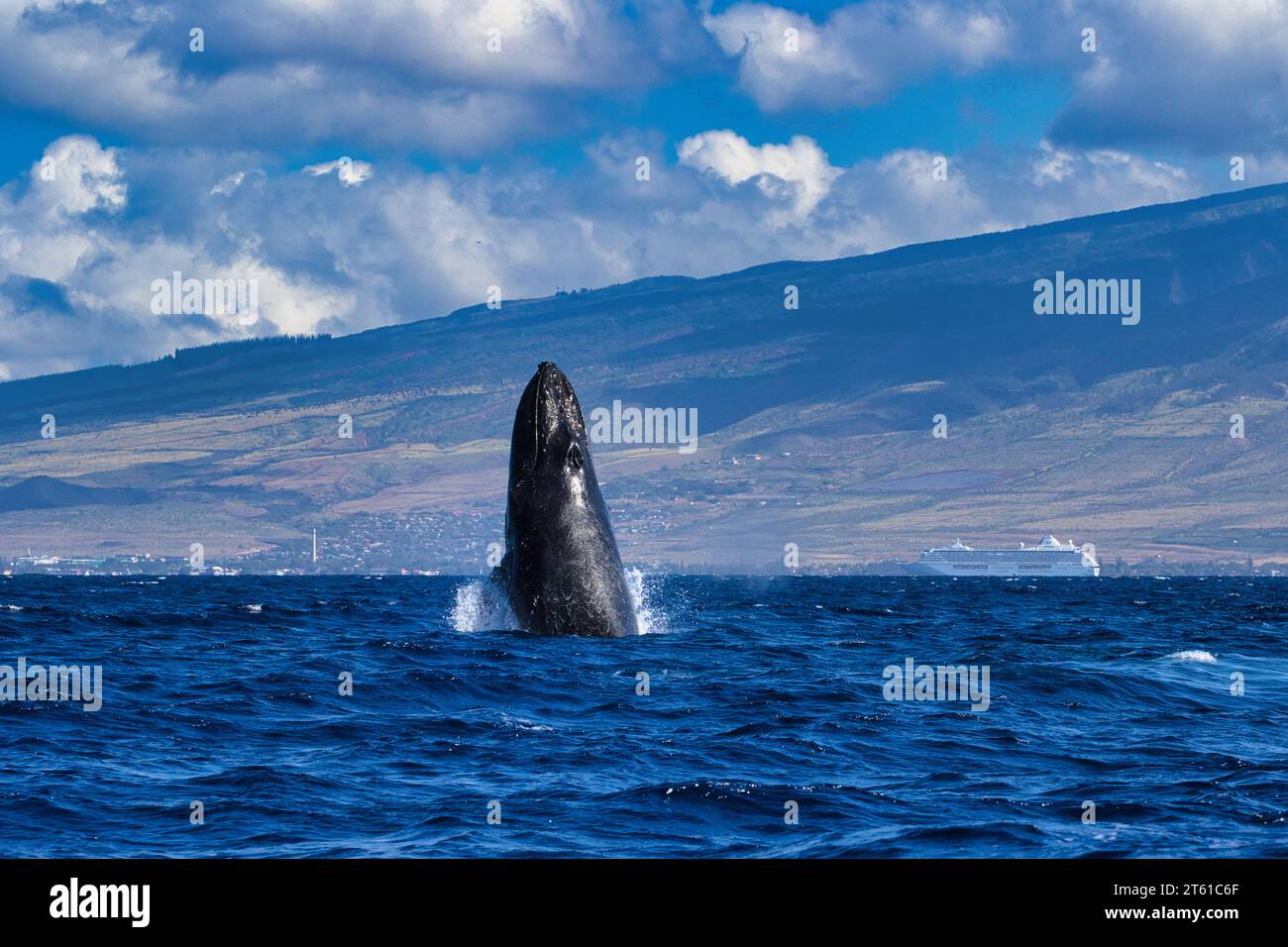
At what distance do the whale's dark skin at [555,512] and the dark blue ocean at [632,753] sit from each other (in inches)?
28.3

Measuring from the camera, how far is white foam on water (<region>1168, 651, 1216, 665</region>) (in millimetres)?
28672

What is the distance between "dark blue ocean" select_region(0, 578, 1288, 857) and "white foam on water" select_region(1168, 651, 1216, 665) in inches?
4.7

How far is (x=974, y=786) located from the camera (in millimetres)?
14453

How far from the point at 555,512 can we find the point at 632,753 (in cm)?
700

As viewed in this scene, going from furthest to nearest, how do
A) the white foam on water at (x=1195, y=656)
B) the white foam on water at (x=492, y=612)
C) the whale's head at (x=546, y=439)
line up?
the white foam on water at (x=1195, y=656), the white foam on water at (x=492, y=612), the whale's head at (x=546, y=439)

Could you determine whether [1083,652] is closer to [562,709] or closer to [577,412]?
[577,412]

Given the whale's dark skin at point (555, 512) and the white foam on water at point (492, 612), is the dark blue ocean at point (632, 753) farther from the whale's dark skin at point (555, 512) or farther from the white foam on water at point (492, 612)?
the whale's dark skin at point (555, 512)

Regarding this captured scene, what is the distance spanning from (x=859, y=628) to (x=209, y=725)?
2407cm

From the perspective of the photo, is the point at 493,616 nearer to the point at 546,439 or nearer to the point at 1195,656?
the point at 546,439

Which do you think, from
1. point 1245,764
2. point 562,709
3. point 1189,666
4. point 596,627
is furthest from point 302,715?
point 1189,666

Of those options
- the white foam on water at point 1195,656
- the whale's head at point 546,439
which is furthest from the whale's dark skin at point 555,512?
the white foam on water at point 1195,656

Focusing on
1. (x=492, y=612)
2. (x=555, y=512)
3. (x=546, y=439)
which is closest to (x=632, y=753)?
(x=555, y=512)

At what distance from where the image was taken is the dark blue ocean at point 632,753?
1232cm

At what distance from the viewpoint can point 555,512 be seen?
22531 mm
